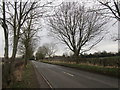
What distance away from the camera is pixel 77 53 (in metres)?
35.9

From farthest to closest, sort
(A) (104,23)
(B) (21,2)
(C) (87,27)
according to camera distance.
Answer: (C) (87,27), (A) (104,23), (B) (21,2)

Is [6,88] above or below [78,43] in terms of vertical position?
below

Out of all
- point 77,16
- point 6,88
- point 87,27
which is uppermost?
point 77,16

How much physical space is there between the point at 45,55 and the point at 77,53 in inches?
2917

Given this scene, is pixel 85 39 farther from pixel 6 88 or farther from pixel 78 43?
pixel 6 88

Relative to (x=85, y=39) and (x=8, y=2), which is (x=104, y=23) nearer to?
(x=85, y=39)

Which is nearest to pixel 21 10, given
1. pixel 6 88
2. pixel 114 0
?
Answer: pixel 6 88

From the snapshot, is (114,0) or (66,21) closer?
(114,0)

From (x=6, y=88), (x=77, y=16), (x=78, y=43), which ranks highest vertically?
(x=77, y=16)

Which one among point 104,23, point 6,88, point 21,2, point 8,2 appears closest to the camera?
point 6,88

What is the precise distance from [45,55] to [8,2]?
96690 mm

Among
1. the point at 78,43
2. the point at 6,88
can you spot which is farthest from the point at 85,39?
the point at 6,88

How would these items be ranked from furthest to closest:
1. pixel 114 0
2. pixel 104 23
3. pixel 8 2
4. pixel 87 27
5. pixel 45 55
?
pixel 45 55 → pixel 87 27 → pixel 104 23 → pixel 114 0 → pixel 8 2

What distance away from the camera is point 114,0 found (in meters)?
17.7
